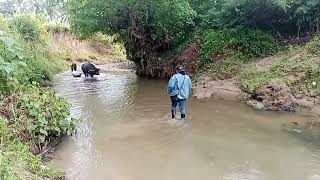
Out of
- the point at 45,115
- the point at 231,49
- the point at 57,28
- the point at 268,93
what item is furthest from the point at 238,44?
the point at 57,28

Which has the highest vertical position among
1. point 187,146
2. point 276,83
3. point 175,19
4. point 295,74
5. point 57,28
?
point 57,28

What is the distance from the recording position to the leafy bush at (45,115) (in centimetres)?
788

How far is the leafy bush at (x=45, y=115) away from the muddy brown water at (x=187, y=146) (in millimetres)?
408

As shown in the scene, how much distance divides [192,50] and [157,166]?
12.2m

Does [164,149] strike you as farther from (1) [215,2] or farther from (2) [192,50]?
(1) [215,2]

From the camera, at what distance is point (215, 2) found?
19688mm

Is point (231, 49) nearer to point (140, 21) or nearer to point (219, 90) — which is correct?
point (219, 90)

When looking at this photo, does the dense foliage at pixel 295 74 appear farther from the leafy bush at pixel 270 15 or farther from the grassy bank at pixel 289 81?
the leafy bush at pixel 270 15

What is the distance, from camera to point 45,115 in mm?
8328

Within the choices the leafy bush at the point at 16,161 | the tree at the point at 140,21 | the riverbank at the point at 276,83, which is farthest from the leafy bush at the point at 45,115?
the tree at the point at 140,21

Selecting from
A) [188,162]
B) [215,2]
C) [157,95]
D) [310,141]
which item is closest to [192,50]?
[215,2]

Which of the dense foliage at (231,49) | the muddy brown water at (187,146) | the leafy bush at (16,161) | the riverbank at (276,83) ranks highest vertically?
the dense foliage at (231,49)

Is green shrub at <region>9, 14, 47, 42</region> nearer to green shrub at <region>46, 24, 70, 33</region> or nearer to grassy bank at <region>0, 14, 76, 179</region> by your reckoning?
green shrub at <region>46, 24, 70, 33</region>

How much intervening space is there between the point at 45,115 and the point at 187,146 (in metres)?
3.10
